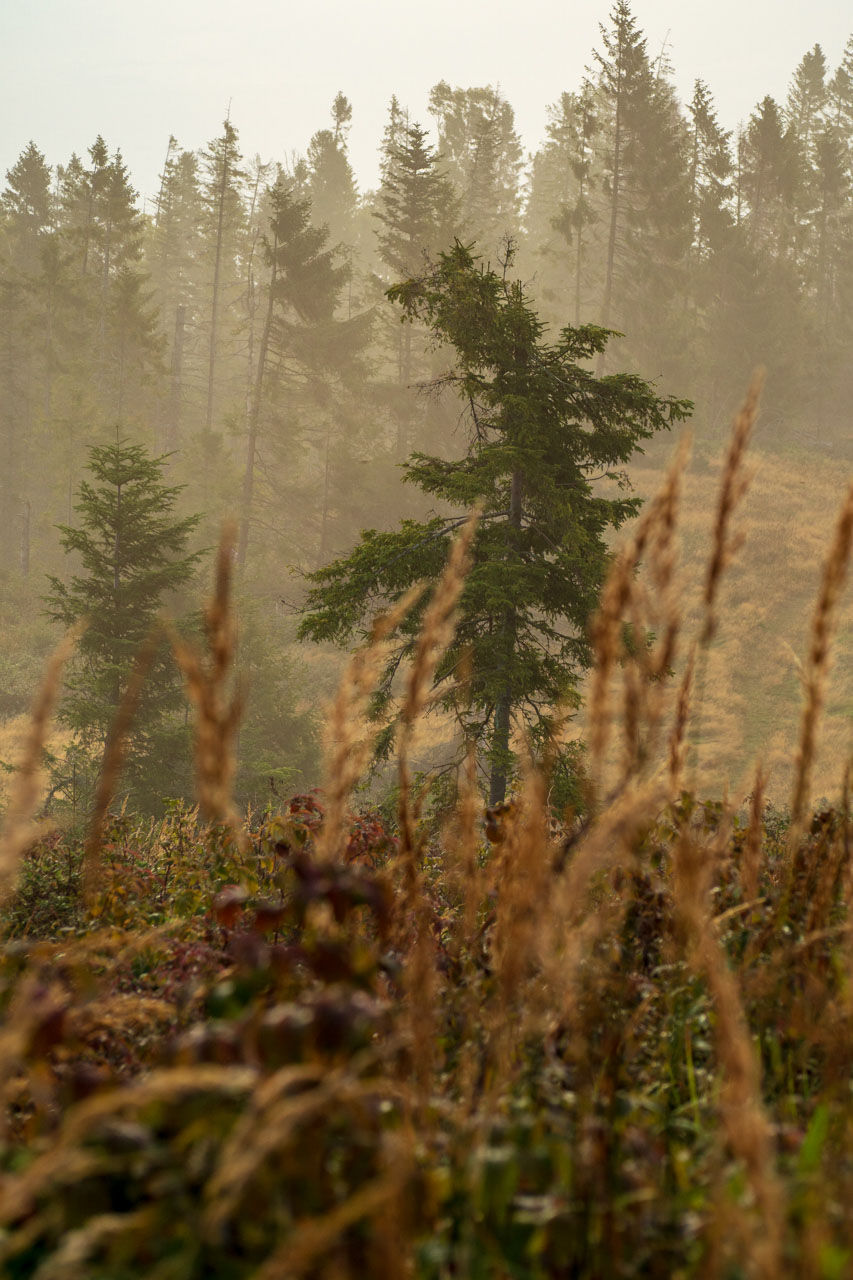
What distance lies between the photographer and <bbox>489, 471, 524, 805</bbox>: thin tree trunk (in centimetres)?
1065

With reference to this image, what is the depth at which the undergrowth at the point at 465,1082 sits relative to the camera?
0.90 m

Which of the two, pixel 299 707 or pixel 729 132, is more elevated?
pixel 729 132

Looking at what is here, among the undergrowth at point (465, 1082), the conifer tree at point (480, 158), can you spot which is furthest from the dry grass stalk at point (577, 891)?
the conifer tree at point (480, 158)

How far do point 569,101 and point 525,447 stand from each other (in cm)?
3944

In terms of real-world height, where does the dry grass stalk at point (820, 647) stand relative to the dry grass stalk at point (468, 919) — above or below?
above

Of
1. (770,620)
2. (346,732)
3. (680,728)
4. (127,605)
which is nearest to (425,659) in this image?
(346,732)

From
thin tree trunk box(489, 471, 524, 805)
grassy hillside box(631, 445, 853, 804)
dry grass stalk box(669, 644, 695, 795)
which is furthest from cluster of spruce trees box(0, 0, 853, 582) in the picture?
dry grass stalk box(669, 644, 695, 795)

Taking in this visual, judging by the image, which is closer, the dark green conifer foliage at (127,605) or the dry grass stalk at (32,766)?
the dry grass stalk at (32,766)

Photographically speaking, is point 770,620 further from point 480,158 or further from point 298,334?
point 480,158

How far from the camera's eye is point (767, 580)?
30.2m

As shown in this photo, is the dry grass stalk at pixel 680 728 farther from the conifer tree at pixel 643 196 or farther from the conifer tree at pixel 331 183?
the conifer tree at pixel 331 183

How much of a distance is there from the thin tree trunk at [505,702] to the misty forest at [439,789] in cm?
8

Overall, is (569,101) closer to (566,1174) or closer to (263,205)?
(263,205)

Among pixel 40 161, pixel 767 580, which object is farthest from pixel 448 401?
pixel 40 161
